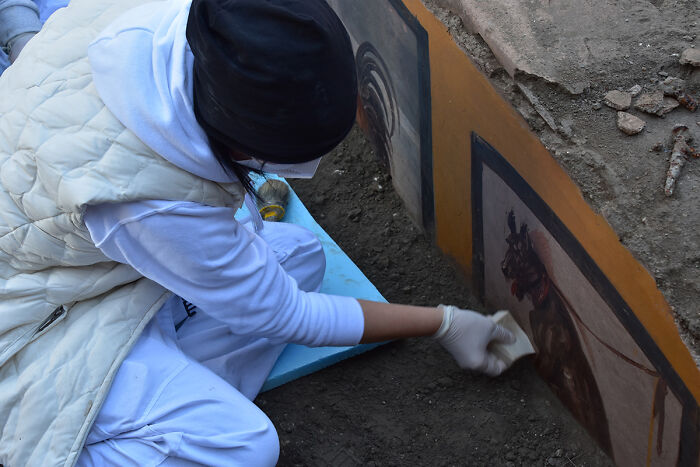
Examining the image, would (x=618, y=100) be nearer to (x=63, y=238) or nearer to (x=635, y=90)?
(x=635, y=90)

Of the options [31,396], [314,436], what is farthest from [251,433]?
[31,396]

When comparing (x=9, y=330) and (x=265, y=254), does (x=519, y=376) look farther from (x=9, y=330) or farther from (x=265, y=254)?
(x=9, y=330)

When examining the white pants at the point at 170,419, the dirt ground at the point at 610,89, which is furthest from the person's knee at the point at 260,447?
the dirt ground at the point at 610,89

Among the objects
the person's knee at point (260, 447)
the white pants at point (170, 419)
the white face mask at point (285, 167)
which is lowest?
the person's knee at point (260, 447)

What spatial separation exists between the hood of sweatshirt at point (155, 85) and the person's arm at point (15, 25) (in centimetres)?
107

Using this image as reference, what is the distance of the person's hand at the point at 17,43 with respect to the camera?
2.12 meters

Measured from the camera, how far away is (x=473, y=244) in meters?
2.01

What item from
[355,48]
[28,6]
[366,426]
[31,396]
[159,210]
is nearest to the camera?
[159,210]

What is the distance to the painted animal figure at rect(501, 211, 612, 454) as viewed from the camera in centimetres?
165

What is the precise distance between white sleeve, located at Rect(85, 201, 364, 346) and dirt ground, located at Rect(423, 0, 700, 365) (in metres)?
0.61

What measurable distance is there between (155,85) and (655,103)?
1.03 meters

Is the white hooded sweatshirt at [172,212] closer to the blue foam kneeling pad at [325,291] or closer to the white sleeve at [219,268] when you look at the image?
the white sleeve at [219,268]

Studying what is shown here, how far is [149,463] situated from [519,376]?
3.28ft

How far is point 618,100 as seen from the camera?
150cm
